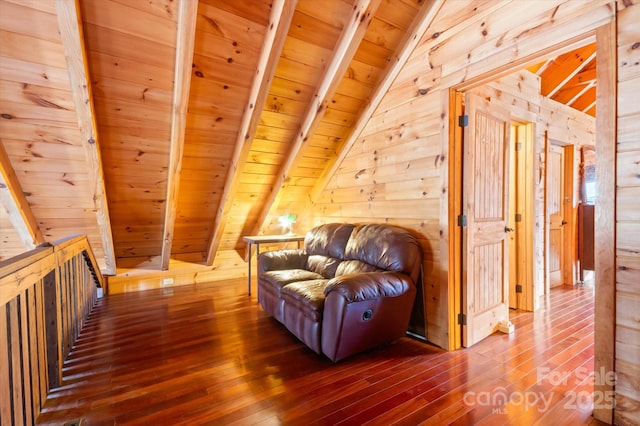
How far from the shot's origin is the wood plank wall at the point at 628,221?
1414 mm

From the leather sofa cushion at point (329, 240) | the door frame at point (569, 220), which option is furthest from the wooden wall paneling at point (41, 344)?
the door frame at point (569, 220)

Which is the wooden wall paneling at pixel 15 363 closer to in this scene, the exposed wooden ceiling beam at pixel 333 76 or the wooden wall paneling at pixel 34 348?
the wooden wall paneling at pixel 34 348

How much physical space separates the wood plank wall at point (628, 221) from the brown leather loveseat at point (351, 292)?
1.14m

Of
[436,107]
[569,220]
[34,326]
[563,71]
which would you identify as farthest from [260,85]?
[569,220]

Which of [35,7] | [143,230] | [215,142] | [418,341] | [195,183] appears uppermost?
[35,7]

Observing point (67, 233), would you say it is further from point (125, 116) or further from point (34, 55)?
point (34, 55)

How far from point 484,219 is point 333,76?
5.94 ft

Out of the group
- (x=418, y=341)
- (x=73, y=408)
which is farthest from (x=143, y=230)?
(x=418, y=341)

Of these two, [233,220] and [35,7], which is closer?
[35,7]

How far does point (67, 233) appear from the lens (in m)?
3.51

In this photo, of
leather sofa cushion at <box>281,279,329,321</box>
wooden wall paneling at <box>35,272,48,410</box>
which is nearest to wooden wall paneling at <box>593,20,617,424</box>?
leather sofa cushion at <box>281,279,329,321</box>

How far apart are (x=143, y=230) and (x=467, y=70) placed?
13.2ft

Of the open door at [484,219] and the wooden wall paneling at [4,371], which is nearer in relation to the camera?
the wooden wall paneling at [4,371]

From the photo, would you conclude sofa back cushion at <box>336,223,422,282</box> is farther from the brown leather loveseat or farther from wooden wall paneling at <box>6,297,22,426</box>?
wooden wall paneling at <box>6,297,22,426</box>
